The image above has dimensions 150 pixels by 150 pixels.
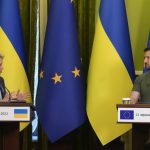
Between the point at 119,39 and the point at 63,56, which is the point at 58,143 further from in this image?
the point at 119,39

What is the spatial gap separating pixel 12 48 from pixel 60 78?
2.31ft

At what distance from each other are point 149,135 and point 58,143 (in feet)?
4.60

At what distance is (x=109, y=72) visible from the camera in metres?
5.31

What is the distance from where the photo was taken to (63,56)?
5.43m

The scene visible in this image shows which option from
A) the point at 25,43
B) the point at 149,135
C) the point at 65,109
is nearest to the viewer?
the point at 149,135

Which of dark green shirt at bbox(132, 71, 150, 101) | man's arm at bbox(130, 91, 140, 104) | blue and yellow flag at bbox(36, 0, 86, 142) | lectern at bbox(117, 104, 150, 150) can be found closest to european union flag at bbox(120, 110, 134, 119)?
lectern at bbox(117, 104, 150, 150)

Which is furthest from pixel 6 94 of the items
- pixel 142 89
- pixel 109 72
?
pixel 142 89

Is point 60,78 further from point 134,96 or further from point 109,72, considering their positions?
point 134,96

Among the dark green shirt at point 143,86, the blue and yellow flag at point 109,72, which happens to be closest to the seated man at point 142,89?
the dark green shirt at point 143,86

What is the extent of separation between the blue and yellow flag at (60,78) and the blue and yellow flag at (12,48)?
248 millimetres

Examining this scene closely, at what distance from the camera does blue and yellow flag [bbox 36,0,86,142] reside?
5309 mm

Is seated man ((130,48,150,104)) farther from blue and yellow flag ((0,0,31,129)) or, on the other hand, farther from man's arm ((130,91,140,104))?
blue and yellow flag ((0,0,31,129))

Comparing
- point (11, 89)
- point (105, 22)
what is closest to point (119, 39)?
point (105, 22)

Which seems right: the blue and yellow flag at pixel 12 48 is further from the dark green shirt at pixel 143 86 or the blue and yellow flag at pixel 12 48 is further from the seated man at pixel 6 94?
the dark green shirt at pixel 143 86
